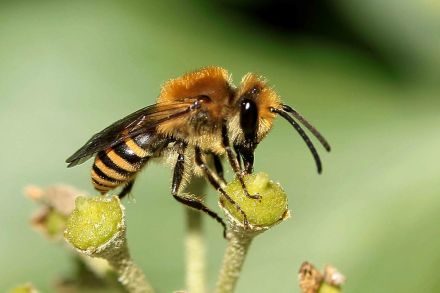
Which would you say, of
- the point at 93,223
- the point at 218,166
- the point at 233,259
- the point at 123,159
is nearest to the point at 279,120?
the point at 218,166

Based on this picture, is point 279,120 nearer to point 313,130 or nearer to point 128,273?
point 313,130

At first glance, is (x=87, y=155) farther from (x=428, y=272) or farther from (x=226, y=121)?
(x=428, y=272)

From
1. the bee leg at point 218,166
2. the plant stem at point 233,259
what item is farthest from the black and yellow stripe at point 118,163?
the plant stem at point 233,259

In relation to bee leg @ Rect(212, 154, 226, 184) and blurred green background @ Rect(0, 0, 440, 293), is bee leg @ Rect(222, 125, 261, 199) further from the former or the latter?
blurred green background @ Rect(0, 0, 440, 293)

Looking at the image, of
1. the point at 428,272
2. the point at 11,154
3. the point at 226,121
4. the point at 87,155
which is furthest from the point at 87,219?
the point at 11,154

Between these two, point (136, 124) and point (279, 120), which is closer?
point (136, 124)

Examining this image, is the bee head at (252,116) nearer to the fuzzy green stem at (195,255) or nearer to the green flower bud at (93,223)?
the fuzzy green stem at (195,255)
